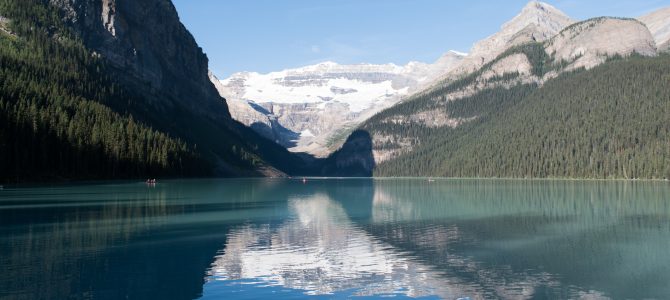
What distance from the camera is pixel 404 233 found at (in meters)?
60.8

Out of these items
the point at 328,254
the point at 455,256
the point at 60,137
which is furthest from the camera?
the point at 60,137

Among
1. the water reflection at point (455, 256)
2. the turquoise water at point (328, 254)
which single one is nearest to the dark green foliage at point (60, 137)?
the turquoise water at point (328, 254)

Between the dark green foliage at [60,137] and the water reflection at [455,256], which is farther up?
the dark green foliage at [60,137]

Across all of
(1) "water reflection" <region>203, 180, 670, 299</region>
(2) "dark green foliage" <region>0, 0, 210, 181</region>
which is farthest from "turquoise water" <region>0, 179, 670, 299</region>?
(2) "dark green foliage" <region>0, 0, 210, 181</region>

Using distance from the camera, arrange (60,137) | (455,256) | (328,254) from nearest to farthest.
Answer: (455,256) → (328,254) → (60,137)

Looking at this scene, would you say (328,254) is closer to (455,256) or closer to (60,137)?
(455,256)

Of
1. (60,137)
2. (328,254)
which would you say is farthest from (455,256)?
(60,137)

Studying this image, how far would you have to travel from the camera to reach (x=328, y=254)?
156ft

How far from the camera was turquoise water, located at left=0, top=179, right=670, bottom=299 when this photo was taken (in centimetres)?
3459

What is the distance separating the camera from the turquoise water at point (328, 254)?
3459 cm

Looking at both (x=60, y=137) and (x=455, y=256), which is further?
(x=60, y=137)

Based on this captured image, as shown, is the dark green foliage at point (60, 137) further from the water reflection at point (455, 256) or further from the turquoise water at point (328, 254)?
the water reflection at point (455, 256)

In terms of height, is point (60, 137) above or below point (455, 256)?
above

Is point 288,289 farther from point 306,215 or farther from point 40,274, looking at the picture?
point 306,215
